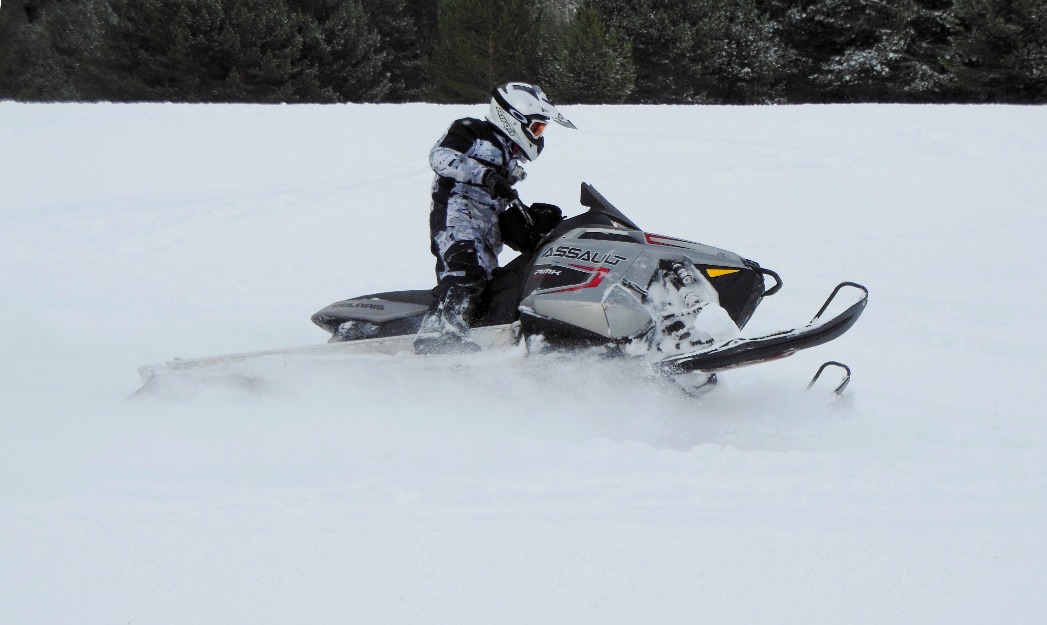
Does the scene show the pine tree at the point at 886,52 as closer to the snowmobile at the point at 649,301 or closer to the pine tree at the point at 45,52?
the snowmobile at the point at 649,301

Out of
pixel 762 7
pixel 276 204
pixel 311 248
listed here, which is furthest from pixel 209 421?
pixel 762 7

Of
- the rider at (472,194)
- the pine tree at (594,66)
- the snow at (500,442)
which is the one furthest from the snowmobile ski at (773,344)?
the pine tree at (594,66)

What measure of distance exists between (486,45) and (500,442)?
2280 cm

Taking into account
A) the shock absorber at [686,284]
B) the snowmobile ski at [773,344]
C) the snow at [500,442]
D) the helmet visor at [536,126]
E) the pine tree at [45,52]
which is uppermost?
the helmet visor at [536,126]

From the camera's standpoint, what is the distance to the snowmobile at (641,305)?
3.60 metres

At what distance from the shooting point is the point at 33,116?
1065 cm

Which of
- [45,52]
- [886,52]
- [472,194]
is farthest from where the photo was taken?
[45,52]

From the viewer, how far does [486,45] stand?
82.4 ft

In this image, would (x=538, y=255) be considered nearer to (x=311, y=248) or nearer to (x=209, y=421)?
(x=209, y=421)

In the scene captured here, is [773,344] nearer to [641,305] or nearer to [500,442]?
[641,305]

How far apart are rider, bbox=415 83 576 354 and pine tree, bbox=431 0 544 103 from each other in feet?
68.2

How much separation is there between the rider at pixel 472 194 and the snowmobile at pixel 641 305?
0.14 m

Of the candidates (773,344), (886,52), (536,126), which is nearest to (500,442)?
(773,344)

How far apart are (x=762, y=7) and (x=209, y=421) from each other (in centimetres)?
2489
